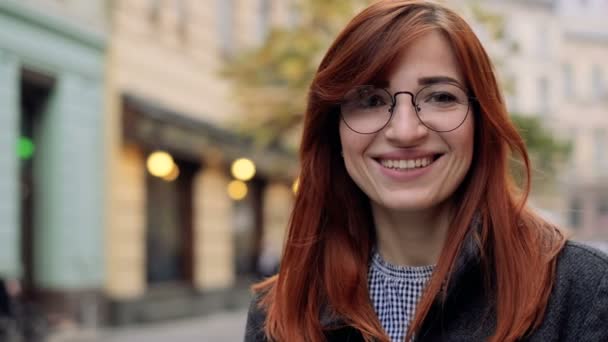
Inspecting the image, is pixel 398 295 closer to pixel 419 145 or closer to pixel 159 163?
pixel 419 145

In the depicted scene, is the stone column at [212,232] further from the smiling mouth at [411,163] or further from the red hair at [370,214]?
the smiling mouth at [411,163]

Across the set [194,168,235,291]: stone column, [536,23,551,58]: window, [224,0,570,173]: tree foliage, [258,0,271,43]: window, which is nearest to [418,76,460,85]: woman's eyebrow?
[224,0,570,173]: tree foliage

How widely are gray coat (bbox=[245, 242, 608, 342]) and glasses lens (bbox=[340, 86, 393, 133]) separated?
331 millimetres

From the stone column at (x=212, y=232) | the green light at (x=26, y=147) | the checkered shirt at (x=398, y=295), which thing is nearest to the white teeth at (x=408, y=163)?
the checkered shirt at (x=398, y=295)

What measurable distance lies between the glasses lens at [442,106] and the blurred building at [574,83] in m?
46.7

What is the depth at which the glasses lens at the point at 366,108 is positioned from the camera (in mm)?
2148

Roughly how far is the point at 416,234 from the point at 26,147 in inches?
608

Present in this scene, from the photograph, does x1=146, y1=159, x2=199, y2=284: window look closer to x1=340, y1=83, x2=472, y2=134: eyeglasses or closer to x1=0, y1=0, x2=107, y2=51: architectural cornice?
x1=0, y1=0, x2=107, y2=51: architectural cornice

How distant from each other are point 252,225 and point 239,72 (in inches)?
319

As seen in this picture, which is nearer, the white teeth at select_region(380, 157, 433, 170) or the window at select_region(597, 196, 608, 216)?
the white teeth at select_region(380, 157, 433, 170)

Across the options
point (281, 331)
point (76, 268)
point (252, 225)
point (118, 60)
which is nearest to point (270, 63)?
point (118, 60)

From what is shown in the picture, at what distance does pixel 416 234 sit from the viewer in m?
2.22

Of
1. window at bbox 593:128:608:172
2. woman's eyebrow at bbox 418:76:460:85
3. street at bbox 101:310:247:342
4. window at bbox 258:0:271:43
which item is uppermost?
window at bbox 258:0:271:43

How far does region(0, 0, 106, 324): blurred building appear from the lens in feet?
53.3
